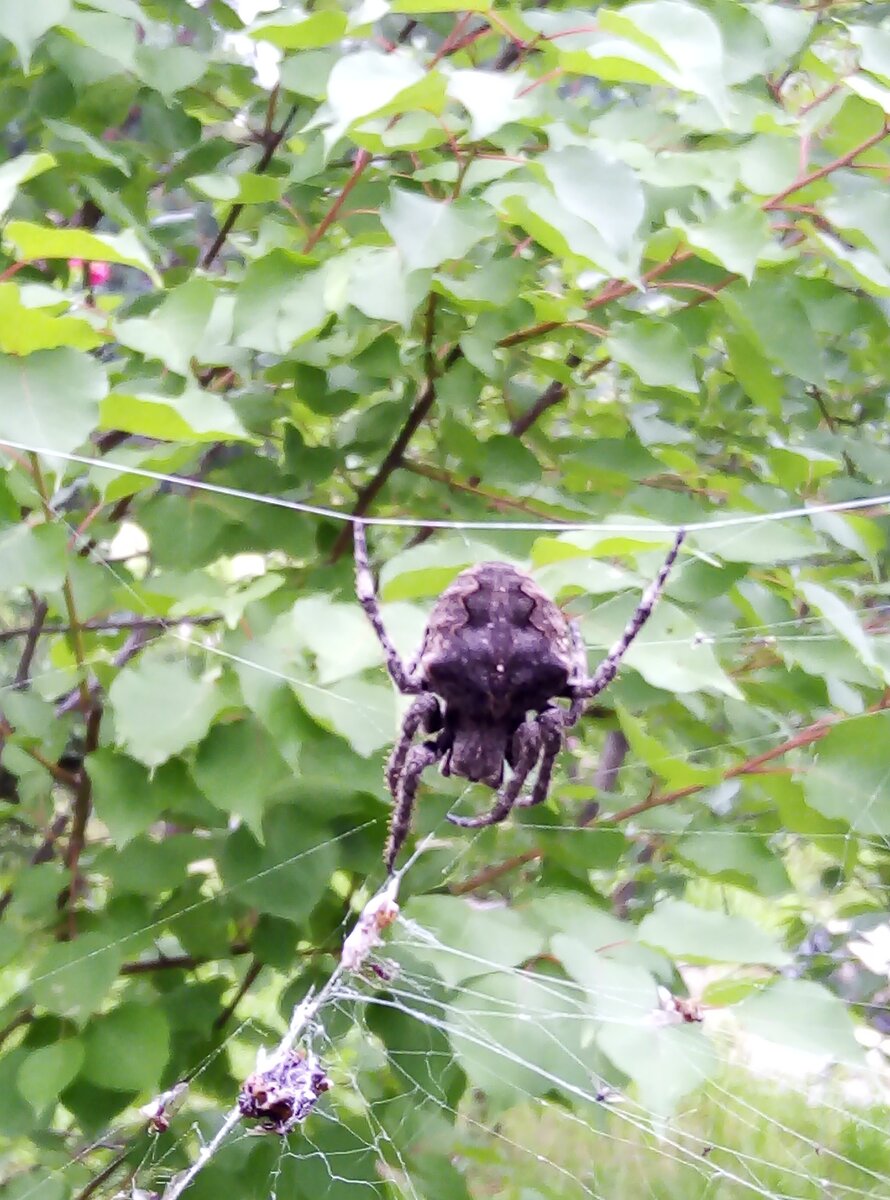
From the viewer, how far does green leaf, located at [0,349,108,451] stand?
79cm

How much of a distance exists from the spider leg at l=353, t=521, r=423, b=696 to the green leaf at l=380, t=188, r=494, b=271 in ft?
0.83

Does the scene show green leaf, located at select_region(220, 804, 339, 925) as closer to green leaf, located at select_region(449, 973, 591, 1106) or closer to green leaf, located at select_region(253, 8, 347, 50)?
green leaf, located at select_region(449, 973, 591, 1106)

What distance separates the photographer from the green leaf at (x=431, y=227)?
855 mm

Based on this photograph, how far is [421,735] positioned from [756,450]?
27.4 inches

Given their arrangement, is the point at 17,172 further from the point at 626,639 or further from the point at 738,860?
the point at 738,860

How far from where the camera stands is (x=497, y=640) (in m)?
1.05

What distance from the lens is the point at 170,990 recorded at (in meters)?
1.32

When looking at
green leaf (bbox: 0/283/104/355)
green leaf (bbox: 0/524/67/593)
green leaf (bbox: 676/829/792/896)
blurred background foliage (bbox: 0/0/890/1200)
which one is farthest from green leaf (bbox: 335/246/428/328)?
green leaf (bbox: 676/829/792/896)

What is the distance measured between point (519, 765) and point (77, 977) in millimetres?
551

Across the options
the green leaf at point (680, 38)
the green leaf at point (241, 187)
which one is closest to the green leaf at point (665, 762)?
the green leaf at point (680, 38)

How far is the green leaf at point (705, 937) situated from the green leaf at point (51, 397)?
2.10 ft

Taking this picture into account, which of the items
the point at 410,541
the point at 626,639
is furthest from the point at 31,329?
the point at 410,541

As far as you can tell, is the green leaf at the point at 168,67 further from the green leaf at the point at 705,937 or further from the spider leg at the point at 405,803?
the green leaf at the point at 705,937

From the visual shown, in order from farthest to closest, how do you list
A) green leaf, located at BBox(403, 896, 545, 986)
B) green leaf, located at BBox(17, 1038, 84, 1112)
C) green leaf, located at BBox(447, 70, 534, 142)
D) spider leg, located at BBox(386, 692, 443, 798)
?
spider leg, located at BBox(386, 692, 443, 798)
green leaf, located at BBox(17, 1038, 84, 1112)
green leaf, located at BBox(403, 896, 545, 986)
green leaf, located at BBox(447, 70, 534, 142)
